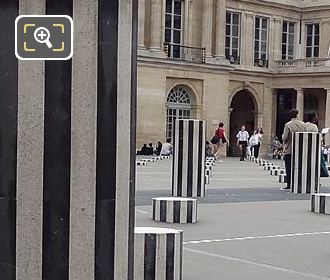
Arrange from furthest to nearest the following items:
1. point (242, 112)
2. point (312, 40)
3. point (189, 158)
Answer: point (242, 112) → point (312, 40) → point (189, 158)

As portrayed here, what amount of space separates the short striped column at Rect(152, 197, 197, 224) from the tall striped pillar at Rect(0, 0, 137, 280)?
6.76m

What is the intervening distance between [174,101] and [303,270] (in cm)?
3700

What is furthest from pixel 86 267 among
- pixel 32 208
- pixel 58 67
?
pixel 58 67

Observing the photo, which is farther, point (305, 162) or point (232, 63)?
point (232, 63)

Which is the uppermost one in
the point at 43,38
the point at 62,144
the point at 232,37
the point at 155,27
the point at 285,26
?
the point at 285,26

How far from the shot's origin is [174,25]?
4394cm

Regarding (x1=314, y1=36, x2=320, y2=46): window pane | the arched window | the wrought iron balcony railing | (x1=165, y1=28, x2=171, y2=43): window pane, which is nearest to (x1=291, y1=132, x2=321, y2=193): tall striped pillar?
the arched window

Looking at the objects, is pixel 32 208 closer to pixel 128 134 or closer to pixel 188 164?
pixel 128 134

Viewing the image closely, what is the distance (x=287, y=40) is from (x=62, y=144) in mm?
47929

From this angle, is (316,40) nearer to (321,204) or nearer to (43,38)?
(321,204)

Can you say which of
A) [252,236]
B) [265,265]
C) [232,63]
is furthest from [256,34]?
[265,265]

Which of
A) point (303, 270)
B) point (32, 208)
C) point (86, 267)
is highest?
point (32, 208)

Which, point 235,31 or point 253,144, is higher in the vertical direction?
point 235,31

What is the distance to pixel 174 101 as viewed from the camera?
145ft
